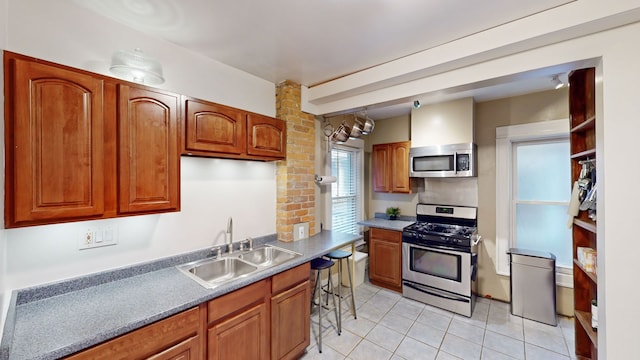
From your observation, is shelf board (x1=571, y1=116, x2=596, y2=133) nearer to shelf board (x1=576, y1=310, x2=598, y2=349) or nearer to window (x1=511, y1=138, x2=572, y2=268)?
window (x1=511, y1=138, x2=572, y2=268)

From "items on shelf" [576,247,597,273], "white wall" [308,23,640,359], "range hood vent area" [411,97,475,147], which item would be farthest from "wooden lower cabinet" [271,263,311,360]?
"range hood vent area" [411,97,475,147]

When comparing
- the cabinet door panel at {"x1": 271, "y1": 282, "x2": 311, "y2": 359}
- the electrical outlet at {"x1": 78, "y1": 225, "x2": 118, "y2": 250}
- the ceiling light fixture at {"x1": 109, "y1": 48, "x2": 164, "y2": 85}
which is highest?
the ceiling light fixture at {"x1": 109, "y1": 48, "x2": 164, "y2": 85}

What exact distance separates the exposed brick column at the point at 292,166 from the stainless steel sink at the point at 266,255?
0.92ft

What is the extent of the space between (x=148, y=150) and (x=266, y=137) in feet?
3.15

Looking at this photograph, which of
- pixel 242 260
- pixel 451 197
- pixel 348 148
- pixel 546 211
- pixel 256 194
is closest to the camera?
pixel 242 260

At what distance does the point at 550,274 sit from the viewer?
267 centimetres

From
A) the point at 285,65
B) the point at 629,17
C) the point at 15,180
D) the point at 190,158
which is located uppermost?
the point at 285,65

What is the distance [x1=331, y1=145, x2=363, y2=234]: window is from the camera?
3.84m

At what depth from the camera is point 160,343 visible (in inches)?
50.7

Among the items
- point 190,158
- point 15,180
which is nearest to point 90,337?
point 15,180

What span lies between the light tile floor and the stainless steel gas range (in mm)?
168

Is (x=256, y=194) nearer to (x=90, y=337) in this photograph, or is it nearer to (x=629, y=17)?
(x=90, y=337)

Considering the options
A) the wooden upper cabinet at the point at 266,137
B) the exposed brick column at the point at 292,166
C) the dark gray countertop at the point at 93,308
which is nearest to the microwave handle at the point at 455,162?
the exposed brick column at the point at 292,166

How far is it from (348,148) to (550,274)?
9.37 feet
